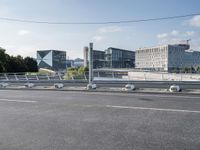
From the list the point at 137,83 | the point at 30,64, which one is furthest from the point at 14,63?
the point at 137,83

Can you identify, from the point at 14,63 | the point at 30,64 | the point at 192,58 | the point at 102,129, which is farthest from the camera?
the point at 192,58

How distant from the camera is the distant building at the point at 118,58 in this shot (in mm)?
140125

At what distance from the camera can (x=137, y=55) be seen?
149 metres

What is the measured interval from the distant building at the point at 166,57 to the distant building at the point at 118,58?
10249 millimetres

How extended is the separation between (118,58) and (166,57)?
3008cm

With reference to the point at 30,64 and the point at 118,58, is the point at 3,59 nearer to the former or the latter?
the point at 30,64

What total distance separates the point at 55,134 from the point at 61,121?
134cm

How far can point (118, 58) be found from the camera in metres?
145

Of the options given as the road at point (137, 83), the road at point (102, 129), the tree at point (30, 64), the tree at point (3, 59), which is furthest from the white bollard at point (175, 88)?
the tree at point (30, 64)

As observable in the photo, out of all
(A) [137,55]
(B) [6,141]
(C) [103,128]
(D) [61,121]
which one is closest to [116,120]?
(C) [103,128]

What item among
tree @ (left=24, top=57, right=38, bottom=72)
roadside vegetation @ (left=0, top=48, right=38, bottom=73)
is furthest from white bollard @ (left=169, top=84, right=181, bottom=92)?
tree @ (left=24, top=57, right=38, bottom=72)

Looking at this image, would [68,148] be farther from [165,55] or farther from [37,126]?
[165,55]

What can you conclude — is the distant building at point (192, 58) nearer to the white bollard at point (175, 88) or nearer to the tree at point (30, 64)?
the tree at point (30, 64)

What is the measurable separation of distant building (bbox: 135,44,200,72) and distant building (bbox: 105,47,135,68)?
33.6 ft
